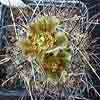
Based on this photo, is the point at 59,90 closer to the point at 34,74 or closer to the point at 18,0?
the point at 34,74

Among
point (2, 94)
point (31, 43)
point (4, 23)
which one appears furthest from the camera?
point (4, 23)

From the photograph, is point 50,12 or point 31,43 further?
point 50,12

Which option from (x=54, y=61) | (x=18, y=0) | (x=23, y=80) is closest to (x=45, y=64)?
(x=54, y=61)

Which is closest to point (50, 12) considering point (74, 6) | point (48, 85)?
point (74, 6)

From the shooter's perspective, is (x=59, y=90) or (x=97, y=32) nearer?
(x=59, y=90)

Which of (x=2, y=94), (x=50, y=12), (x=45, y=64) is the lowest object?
(x=2, y=94)

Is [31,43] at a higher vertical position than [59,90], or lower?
higher

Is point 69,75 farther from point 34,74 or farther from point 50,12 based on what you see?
point 50,12

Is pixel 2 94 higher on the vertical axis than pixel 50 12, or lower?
lower

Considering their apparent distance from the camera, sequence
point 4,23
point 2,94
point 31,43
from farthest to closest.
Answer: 1. point 4,23
2. point 2,94
3. point 31,43
